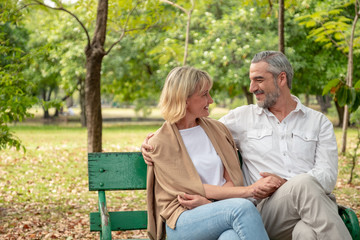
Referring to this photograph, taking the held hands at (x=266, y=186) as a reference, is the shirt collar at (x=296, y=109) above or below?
above

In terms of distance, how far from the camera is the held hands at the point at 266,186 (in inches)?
131

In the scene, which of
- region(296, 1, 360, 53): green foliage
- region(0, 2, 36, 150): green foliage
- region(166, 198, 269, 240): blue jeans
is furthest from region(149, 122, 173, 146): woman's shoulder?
region(296, 1, 360, 53): green foliage

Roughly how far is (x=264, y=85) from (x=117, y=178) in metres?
1.32

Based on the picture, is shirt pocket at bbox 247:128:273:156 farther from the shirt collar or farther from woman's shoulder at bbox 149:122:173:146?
woman's shoulder at bbox 149:122:173:146

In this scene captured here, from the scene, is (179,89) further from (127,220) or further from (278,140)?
(127,220)

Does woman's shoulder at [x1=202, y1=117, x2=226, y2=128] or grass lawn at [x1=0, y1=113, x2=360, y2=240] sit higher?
woman's shoulder at [x1=202, y1=117, x2=226, y2=128]

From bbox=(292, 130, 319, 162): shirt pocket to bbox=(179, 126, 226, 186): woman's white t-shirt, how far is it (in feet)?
2.09

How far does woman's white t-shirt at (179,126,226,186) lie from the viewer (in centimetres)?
335

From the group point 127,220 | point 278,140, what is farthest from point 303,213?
point 127,220

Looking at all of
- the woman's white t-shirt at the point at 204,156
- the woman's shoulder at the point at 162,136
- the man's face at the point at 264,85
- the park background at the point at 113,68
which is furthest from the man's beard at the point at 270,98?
the woman's shoulder at the point at 162,136

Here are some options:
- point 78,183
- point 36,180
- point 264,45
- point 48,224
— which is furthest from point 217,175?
point 264,45

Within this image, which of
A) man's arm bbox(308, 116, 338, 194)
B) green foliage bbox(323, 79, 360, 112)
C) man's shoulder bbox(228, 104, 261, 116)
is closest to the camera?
man's arm bbox(308, 116, 338, 194)

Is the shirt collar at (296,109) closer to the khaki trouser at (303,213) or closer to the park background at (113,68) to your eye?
the park background at (113,68)

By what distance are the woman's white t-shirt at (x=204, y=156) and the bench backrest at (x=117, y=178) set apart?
0.43 m
